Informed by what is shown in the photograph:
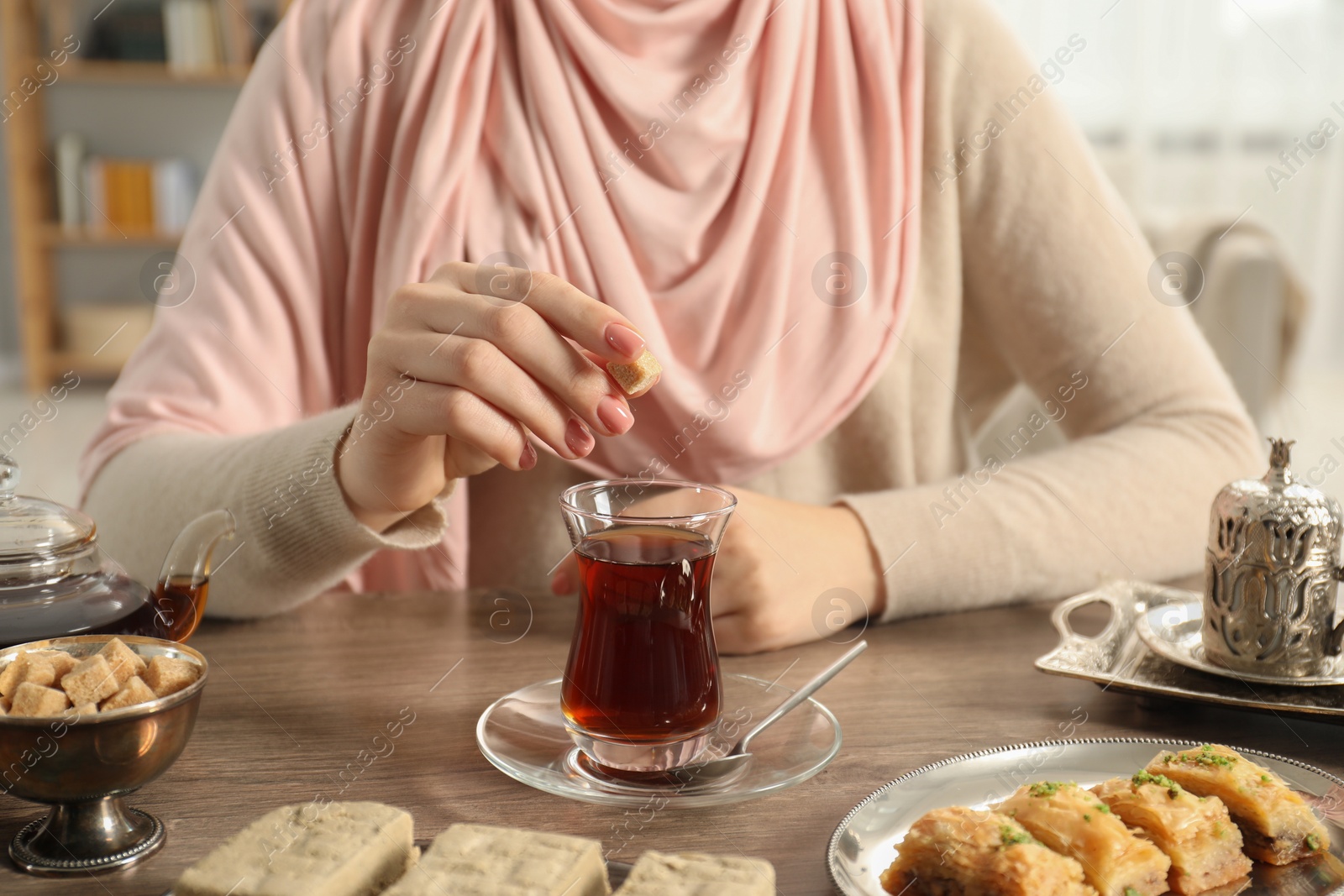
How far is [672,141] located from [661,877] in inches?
33.7

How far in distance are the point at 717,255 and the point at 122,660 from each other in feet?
2.44

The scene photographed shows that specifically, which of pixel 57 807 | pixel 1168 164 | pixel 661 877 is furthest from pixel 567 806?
pixel 1168 164

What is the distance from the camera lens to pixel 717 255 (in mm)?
1159

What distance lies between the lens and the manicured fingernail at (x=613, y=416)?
28.7 inches

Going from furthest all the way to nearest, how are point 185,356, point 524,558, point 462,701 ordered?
point 524,558
point 185,356
point 462,701

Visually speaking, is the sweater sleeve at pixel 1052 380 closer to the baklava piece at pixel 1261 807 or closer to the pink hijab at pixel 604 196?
the pink hijab at pixel 604 196

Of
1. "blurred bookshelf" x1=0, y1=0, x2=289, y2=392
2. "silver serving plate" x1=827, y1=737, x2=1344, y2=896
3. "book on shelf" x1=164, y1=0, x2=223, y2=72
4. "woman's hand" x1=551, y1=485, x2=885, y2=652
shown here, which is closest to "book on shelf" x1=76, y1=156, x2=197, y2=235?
"blurred bookshelf" x1=0, y1=0, x2=289, y2=392

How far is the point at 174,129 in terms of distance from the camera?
510cm

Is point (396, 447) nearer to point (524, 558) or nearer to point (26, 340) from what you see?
point (524, 558)

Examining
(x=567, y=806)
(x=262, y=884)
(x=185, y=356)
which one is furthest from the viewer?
(x=185, y=356)

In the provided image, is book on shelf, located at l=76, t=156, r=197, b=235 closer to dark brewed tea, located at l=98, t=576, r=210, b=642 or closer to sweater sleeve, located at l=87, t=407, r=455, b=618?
sweater sleeve, located at l=87, t=407, r=455, b=618

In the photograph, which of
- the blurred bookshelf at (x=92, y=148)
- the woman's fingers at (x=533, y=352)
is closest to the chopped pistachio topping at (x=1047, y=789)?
Answer: the woman's fingers at (x=533, y=352)

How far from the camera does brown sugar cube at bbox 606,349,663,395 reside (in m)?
0.74

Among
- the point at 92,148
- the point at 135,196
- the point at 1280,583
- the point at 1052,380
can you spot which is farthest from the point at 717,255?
the point at 92,148
